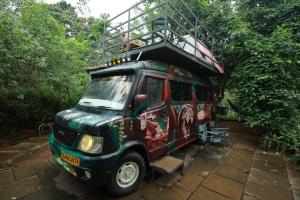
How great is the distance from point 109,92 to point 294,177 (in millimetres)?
4579

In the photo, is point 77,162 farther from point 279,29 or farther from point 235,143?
point 279,29

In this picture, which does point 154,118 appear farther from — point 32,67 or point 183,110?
point 32,67

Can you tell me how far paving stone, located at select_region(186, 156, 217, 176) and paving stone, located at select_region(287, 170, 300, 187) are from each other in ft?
5.23

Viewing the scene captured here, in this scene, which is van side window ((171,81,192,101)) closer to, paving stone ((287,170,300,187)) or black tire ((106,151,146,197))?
black tire ((106,151,146,197))

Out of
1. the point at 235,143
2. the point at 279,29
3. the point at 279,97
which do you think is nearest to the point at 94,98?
the point at 235,143

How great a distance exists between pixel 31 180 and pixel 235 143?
617cm

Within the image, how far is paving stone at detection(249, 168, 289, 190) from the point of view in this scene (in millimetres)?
3532

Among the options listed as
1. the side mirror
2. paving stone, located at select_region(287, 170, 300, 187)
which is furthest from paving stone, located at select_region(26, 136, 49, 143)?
paving stone, located at select_region(287, 170, 300, 187)

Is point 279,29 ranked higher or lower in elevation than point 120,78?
higher

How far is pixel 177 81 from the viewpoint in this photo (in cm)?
430

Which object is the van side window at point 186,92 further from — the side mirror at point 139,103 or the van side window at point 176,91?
the side mirror at point 139,103

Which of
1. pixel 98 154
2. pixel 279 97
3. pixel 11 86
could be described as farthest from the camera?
pixel 279 97

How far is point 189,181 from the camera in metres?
3.42

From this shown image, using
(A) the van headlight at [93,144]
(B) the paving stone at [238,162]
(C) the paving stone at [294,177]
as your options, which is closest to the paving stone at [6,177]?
(A) the van headlight at [93,144]
